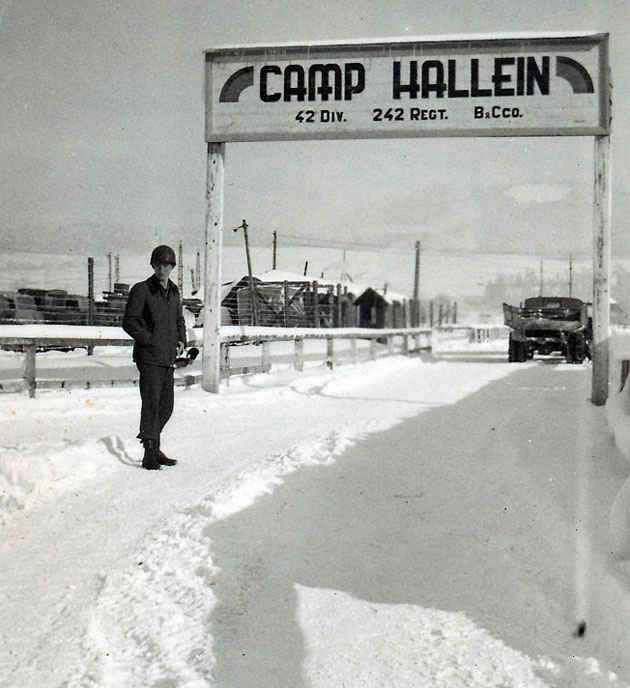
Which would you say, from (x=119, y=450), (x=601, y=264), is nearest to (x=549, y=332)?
(x=601, y=264)

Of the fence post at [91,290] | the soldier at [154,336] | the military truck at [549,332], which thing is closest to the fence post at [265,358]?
the fence post at [91,290]

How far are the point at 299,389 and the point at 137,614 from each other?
814 centimetres

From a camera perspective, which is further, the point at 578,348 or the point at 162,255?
the point at 578,348

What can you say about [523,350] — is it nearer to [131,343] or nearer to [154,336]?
[131,343]

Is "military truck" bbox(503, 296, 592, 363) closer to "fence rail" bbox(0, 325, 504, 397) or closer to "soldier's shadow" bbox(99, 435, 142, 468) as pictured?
"fence rail" bbox(0, 325, 504, 397)

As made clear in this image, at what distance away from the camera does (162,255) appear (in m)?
5.27

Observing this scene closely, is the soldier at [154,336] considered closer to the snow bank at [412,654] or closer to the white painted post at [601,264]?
the snow bank at [412,654]

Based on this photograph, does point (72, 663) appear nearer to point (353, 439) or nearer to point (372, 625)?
point (372, 625)

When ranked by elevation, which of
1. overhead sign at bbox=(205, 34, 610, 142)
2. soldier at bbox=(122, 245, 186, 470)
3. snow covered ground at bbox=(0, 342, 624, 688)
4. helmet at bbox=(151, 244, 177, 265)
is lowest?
snow covered ground at bbox=(0, 342, 624, 688)

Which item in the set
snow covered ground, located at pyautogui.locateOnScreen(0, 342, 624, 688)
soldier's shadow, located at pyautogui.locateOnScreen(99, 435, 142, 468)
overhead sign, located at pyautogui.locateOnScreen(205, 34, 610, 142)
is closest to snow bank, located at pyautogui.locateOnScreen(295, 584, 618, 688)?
snow covered ground, located at pyautogui.locateOnScreen(0, 342, 624, 688)

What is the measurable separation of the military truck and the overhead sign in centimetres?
1122

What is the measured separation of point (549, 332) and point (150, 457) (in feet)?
54.4

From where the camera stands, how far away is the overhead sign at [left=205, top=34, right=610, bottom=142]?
895cm

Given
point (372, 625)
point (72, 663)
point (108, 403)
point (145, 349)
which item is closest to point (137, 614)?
point (72, 663)
